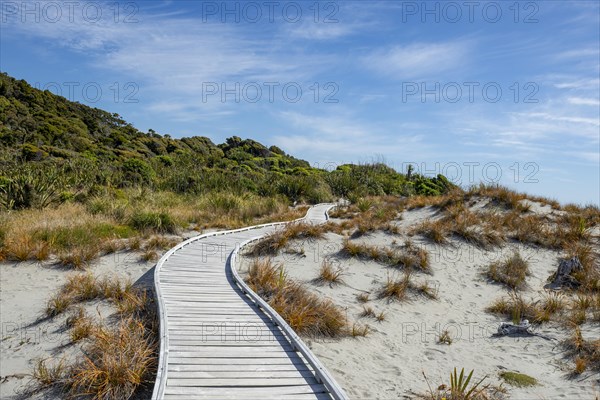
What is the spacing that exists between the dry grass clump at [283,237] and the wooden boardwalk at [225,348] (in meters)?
2.75

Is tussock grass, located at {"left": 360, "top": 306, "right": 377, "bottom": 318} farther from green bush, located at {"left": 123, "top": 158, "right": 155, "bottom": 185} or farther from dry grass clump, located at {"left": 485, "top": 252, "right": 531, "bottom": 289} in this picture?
green bush, located at {"left": 123, "top": 158, "right": 155, "bottom": 185}

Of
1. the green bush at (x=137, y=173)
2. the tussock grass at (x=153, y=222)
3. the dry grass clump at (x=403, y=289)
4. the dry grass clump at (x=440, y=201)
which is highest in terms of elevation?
the green bush at (x=137, y=173)

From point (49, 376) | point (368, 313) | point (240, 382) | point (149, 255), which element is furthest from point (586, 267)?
point (49, 376)

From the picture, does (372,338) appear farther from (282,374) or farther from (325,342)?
(282,374)

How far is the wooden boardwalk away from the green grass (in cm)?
309

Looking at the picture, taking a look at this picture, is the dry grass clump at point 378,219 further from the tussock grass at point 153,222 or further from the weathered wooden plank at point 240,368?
the weathered wooden plank at point 240,368

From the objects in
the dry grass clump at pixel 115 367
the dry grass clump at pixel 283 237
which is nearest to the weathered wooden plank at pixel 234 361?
the dry grass clump at pixel 115 367

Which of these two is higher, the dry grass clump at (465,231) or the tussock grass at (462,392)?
the dry grass clump at (465,231)

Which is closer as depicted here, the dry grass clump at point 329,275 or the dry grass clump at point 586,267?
the dry grass clump at point 586,267

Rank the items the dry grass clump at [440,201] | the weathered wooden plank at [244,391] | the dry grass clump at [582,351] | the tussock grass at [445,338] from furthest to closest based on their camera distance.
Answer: the dry grass clump at [440,201], the tussock grass at [445,338], the dry grass clump at [582,351], the weathered wooden plank at [244,391]

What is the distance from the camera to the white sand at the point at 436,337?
6.39 meters

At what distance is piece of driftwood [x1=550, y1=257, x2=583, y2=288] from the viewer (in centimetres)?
1056

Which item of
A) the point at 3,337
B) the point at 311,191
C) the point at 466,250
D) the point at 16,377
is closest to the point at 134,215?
the point at 3,337

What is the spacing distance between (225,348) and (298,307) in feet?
7.07
